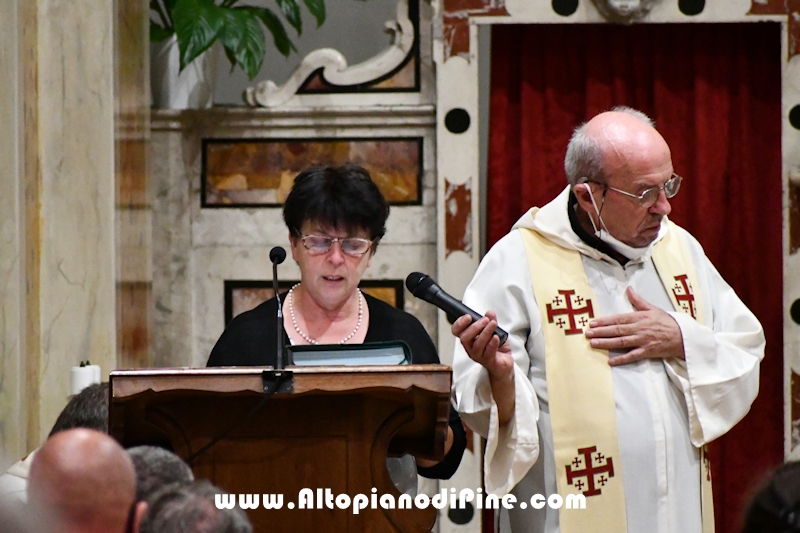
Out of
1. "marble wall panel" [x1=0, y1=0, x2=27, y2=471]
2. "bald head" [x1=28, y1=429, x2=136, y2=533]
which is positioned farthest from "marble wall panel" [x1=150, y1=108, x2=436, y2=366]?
"bald head" [x1=28, y1=429, x2=136, y2=533]

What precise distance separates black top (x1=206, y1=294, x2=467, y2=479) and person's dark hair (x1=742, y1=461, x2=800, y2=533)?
170cm

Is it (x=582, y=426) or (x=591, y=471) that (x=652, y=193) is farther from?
(x=591, y=471)

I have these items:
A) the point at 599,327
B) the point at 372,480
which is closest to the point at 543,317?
the point at 599,327

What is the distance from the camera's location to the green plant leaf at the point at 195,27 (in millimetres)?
4902

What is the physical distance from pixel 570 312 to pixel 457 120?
189 centimetres

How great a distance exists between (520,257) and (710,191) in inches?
77.7

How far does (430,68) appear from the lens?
5.21 m

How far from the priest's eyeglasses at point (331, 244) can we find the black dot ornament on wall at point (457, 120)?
1922 millimetres

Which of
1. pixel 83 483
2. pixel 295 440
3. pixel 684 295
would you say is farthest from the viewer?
pixel 684 295

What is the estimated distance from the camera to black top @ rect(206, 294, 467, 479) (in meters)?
3.15

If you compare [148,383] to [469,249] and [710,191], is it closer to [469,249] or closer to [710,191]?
[469,249]

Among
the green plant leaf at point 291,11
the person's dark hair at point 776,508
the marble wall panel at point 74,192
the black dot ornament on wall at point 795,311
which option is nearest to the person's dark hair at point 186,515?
the person's dark hair at point 776,508

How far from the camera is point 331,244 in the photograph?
3242 mm

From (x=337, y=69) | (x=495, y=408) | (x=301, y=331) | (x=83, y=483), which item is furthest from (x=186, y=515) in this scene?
(x=337, y=69)
